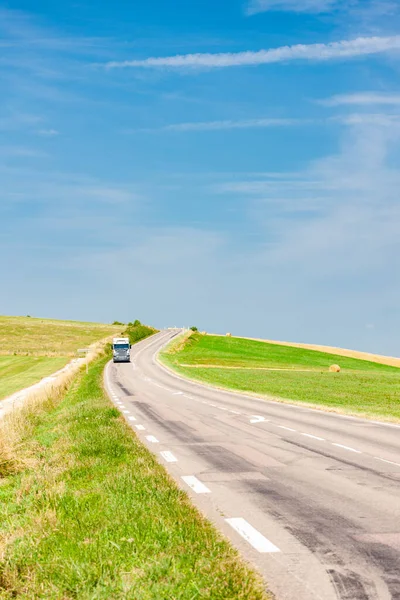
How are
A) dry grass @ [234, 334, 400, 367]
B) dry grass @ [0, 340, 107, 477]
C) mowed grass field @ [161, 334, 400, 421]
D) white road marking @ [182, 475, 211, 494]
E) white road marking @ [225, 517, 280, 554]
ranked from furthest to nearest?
1. dry grass @ [234, 334, 400, 367]
2. mowed grass field @ [161, 334, 400, 421]
3. dry grass @ [0, 340, 107, 477]
4. white road marking @ [182, 475, 211, 494]
5. white road marking @ [225, 517, 280, 554]

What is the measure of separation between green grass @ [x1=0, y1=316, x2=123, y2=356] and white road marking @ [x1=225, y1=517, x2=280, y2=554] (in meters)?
78.7

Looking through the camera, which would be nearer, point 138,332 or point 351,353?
point 351,353

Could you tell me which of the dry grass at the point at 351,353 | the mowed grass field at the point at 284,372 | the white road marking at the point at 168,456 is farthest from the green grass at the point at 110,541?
the dry grass at the point at 351,353

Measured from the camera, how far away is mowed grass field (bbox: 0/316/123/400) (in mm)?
53944

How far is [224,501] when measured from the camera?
9359mm

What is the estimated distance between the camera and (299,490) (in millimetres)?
10047

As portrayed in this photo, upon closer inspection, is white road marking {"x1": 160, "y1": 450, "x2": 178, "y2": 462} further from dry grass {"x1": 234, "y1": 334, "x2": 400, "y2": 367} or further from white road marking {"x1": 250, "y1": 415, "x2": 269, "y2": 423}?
dry grass {"x1": 234, "y1": 334, "x2": 400, "y2": 367}

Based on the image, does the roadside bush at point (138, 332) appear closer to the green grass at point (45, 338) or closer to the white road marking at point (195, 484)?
the green grass at point (45, 338)

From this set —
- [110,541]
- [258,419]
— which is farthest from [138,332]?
[110,541]

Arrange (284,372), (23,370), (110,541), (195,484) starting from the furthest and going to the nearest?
(284,372) → (23,370) → (195,484) → (110,541)

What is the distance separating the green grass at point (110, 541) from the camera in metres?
5.25

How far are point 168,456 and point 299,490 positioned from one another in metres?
4.50

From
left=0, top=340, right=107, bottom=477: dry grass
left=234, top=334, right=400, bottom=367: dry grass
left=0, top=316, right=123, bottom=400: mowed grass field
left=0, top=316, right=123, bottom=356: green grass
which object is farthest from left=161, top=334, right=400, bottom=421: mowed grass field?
left=0, top=316, right=123, bottom=356: green grass

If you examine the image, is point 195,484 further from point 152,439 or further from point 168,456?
point 152,439
